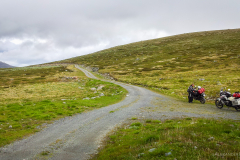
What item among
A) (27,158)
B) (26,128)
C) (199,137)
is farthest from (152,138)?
(26,128)

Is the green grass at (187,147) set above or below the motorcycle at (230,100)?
above

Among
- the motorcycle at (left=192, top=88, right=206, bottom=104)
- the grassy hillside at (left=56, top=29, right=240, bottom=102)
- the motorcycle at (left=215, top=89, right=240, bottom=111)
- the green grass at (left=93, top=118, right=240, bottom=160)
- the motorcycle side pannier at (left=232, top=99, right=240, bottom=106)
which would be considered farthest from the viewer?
the grassy hillside at (left=56, top=29, right=240, bottom=102)

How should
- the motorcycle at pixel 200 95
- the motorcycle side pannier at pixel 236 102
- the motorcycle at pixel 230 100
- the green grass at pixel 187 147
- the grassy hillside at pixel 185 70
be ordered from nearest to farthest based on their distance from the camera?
1. the green grass at pixel 187 147
2. the motorcycle side pannier at pixel 236 102
3. the motorcycle at pixel 230 100
4. the motorcycle at pixel 200 95
5. the grassy hillside at pixel 185 70

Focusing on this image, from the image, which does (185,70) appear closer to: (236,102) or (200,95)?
(200,95)

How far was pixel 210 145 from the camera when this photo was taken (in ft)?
20.7

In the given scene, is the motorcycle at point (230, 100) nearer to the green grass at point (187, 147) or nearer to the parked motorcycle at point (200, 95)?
the parked motorcycle at point (200, 95)

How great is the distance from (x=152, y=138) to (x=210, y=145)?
2844 millimetres

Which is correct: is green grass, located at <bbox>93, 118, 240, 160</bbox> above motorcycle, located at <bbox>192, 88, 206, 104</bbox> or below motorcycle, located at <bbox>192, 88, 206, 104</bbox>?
above

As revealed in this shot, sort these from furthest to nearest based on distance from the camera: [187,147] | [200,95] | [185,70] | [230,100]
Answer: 1. [185,70]
2. [200,95]
3. [230,100]
4. [187,147]

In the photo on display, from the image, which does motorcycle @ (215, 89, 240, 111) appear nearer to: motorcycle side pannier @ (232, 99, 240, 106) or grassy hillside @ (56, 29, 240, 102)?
motorcycle side pannier @ (232, 99, 240, 106)

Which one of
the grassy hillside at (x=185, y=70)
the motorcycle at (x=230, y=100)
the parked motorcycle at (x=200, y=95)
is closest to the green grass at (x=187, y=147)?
the motorcycle at (x=230, y=100)

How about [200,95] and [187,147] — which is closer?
[187,147]

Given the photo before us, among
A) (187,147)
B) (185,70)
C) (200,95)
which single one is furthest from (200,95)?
(185,70)

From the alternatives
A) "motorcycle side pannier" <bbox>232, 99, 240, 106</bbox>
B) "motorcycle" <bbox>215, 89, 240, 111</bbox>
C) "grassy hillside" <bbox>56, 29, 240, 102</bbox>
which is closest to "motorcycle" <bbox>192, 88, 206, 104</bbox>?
"motorcycle" <bbox>215, 89, 240, 111</bbox>
